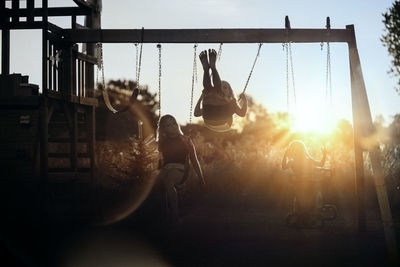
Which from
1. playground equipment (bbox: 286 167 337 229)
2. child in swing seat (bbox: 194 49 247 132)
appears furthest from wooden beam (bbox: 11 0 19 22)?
playground equipment (bbox: 286 167 337 229)

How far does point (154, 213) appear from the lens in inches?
563

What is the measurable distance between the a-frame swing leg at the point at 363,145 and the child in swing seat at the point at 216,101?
205 cm

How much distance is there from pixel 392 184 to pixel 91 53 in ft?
25.0

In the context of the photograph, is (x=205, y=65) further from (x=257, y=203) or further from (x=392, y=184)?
(x=392, y=184)

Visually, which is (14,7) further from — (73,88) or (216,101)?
(216,101)

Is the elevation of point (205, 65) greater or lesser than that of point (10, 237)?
greater

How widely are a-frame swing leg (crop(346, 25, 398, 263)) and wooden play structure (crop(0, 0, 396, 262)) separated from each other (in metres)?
0.01

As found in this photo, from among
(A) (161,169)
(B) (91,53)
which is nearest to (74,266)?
(A) (161,169)

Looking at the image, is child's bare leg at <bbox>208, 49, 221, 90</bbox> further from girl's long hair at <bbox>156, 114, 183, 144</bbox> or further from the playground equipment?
the playground equipment

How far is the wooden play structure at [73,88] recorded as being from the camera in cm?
1245

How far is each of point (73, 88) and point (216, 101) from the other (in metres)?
4.09

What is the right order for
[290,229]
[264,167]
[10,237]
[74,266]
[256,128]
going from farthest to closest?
[256,128] < [264,167] < [290,229] < [10,237] < [74,266]

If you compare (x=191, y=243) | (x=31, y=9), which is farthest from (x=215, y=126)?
(x=31, y=9)

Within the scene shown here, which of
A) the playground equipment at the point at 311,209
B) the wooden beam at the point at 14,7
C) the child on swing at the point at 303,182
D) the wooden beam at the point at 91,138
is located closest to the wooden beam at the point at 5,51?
the wooden beam at the point at 14,7
